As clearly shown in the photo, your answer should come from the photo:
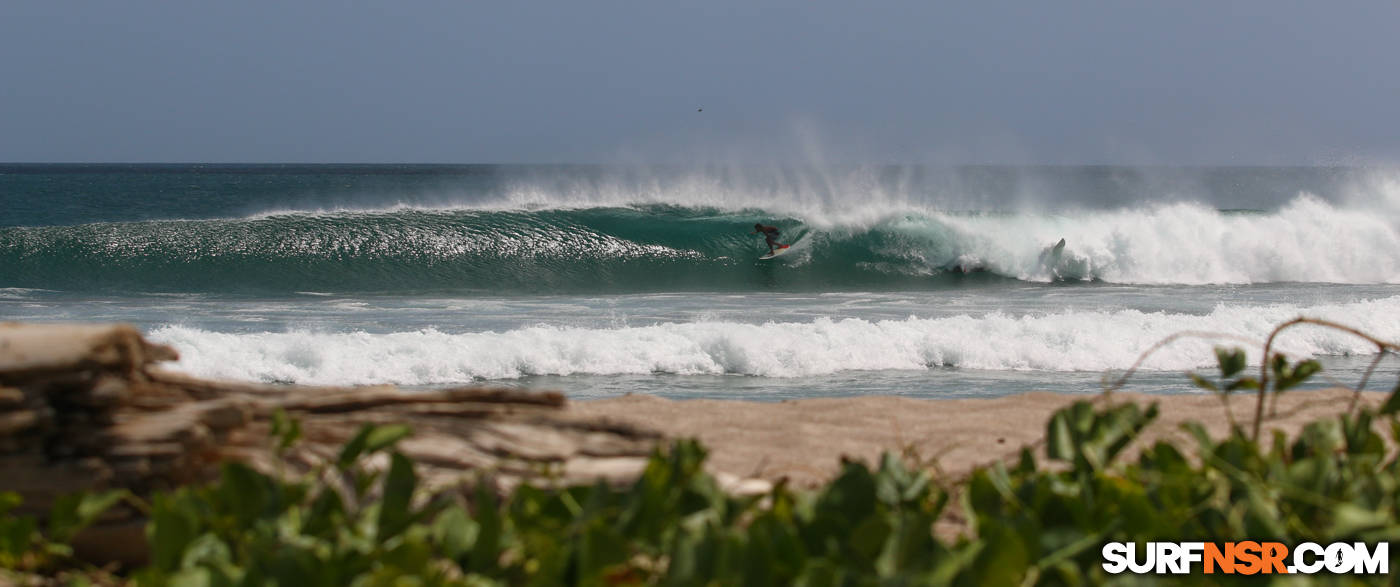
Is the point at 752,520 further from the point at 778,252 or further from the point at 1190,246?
the point at 1190,246

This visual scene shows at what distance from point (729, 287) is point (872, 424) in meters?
11.3

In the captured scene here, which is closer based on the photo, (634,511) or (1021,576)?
(1021,576)

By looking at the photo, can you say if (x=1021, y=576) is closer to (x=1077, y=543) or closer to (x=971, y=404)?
(x=1077, y=543)

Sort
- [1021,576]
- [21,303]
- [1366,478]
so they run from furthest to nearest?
[21,303]
[1366,478]
[1021,576]

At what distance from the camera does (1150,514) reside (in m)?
1.76

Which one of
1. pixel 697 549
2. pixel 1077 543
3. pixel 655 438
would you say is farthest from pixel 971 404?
pixel 697 549

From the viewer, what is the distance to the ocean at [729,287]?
7.43 metres

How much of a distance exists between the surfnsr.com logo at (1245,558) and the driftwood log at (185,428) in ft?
3.30

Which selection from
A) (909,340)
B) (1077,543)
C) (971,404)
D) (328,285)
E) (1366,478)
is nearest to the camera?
(1077,543)

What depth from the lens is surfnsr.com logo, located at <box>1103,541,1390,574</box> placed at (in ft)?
5.42

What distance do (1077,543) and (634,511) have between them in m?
0.75

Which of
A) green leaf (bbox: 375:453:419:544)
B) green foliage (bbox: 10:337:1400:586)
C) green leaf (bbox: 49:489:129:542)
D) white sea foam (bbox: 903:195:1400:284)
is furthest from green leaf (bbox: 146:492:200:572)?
white sea foam (bbox: 903:195:1400:284)

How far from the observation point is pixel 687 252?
17.6 m

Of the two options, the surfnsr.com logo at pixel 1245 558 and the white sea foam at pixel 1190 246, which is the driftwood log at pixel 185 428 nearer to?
the surfnsr.com logo at pixel 1245 558
